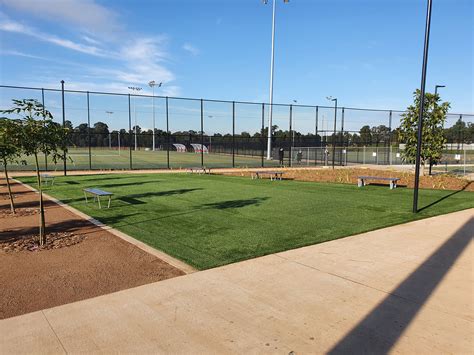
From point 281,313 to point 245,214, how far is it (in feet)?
17.7

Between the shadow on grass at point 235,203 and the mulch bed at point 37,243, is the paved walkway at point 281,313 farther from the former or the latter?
the shadow on grass at point 235,203

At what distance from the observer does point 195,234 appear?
7203mm

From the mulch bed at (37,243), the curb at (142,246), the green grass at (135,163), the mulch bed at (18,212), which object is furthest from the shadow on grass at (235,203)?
the green grass at (135,163)

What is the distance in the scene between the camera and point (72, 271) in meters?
5.29

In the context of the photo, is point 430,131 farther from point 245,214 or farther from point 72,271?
point 72,271

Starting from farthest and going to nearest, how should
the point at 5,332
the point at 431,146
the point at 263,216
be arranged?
1. the point at 431,146
2. the point at 263,216
3. the point at 5,332

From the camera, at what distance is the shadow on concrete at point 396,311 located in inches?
131

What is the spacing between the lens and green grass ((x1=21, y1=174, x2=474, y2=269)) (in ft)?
21.4

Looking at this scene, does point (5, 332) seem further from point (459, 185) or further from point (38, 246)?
point (459, 185)

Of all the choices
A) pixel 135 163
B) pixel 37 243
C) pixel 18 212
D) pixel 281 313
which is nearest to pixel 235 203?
pixel 37 243

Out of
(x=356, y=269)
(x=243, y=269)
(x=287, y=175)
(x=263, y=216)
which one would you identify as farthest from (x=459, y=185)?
(x=243, y=269)

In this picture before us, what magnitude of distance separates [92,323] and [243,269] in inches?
86.7

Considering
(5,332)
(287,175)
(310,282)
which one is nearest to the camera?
(5,332)

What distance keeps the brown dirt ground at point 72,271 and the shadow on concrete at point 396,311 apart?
256cm
